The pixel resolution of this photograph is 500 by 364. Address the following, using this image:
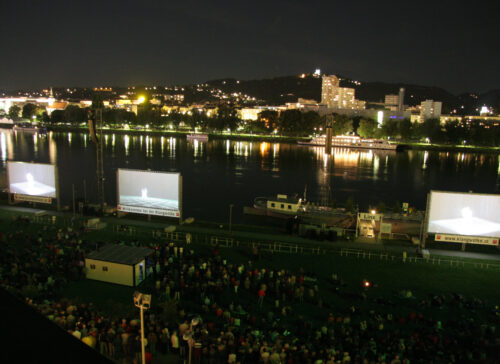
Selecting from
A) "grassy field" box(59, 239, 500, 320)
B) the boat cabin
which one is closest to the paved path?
"grassy field" box(59, 239, 500, 320)

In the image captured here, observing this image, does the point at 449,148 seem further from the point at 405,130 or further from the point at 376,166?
the point at 376,166

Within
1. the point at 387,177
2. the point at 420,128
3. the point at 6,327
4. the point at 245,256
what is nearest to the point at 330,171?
the point at 387,177

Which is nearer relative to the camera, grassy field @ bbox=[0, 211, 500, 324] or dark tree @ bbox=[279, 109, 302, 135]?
grassy field @ bbox=[0, 211, 500, 324]

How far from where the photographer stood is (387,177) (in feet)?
175

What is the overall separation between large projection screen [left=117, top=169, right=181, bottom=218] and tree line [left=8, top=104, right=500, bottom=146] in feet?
320

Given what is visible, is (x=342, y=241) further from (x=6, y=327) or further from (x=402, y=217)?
(x=6, y=327)

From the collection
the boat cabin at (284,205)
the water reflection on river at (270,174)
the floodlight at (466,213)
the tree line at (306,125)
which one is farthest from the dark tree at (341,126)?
the floodlight at (466,213)

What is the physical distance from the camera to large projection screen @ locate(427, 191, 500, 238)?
17.7 metres

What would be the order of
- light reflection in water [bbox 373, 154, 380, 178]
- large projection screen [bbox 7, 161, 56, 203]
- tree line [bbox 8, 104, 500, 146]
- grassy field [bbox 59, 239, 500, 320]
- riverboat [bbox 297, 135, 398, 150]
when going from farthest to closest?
1. tree line [bbox 8, 104, 500, 146]
2. riverboat [bbox 297, 135, 398, 150]
3. light reflection in water [bbox 373, 154, 380, 178]
4. large projection screen [bbox 7, 161, 56, 203]
5. grassy field [bbox 59, 239, 500, 320]

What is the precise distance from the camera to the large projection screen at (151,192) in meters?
20.3

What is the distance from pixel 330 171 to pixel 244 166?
12299 mm

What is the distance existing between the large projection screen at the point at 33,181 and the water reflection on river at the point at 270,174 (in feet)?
30.3

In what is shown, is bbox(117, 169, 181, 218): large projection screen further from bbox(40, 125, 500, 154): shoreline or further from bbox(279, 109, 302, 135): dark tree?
bbox(279, 109, 302, 135): dark tree

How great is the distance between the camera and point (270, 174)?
51.2m
